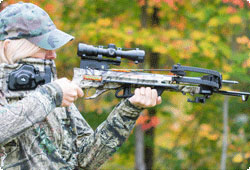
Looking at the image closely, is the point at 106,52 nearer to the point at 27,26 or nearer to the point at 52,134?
the point at 27,26

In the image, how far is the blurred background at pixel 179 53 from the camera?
6.99 metres

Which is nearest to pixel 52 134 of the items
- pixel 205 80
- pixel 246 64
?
pixel 205 80

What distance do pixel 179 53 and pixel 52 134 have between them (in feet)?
15.9

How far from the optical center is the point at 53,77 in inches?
104

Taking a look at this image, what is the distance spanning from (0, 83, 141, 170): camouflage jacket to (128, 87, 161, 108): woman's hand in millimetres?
53

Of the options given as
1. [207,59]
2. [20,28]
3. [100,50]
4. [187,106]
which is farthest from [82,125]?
[187,106]

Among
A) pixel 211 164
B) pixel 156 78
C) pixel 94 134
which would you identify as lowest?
pixel 211 164

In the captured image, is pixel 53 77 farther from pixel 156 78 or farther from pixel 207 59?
pixel 207 59

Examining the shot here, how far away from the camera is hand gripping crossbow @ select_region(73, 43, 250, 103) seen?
2797mm

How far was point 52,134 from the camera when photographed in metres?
2.54

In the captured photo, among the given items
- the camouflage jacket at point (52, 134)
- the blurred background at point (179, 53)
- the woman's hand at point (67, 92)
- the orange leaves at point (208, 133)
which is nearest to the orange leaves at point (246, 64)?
the blurred background at point (179, 53)

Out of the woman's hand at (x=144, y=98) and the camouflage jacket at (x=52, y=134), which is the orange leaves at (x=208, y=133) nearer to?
the woman's hand at (x=144, y=98)

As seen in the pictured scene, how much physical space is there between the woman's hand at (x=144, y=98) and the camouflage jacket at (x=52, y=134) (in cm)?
5

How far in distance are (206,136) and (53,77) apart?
285 inches
